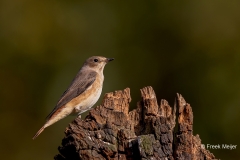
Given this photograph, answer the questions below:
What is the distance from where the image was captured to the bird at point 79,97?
12.5 m

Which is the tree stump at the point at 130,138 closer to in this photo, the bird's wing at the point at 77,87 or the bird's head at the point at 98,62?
the bird's wing at the point at 77,87

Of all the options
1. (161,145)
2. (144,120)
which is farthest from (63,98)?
(161,145)

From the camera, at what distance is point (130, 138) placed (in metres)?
8.89

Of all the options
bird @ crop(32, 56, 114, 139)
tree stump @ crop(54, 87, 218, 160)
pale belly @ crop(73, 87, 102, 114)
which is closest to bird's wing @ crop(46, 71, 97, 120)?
bird @ crop(32, 56, 114, 139)

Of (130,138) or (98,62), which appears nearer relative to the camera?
(130,138)

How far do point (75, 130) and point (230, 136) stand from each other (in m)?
4.75

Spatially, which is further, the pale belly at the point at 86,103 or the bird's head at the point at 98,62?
the bird's head at the point at 98,62

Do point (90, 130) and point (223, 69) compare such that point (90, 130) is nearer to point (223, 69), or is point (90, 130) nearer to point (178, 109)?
point (178, 109)

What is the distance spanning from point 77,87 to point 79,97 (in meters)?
0.40

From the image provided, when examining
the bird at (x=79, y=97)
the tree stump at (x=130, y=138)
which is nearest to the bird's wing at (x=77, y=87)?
the bird at (x=79, y=97)

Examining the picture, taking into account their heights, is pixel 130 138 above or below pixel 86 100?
below

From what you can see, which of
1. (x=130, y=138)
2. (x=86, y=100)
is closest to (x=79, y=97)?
(x=86, y=100)

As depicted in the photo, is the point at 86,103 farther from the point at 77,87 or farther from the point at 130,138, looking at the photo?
the point at 130,138

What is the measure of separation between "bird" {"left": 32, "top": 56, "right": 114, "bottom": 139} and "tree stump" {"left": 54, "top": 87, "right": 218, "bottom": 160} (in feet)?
10.6
